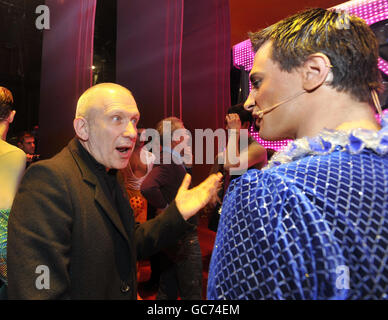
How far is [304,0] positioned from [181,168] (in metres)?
3.21

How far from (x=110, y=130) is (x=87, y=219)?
58 cm

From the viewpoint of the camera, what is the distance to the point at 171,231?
5.33 feet

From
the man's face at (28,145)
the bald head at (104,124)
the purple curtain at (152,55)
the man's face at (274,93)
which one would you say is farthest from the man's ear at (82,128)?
the man's face at (28,145)

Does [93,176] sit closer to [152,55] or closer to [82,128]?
[82,128]

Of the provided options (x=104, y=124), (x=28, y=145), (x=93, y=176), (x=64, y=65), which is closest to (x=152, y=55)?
(x=64, y=65)

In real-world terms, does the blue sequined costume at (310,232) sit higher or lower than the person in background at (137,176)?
lower

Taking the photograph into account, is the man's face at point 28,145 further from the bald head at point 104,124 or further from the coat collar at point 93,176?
the coat collar at point 93,176

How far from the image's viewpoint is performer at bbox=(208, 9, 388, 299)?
0.52 metres

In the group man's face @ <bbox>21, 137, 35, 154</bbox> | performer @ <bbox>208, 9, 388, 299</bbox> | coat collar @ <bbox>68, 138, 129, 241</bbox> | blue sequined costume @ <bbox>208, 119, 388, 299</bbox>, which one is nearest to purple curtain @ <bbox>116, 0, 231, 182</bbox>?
coat collar @ <bbox>68, 138, 129, 241</bbox>

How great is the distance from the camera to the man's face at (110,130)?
156 centimetres

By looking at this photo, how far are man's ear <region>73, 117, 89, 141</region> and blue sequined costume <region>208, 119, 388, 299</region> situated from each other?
1.21m

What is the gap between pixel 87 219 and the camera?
127 cm
